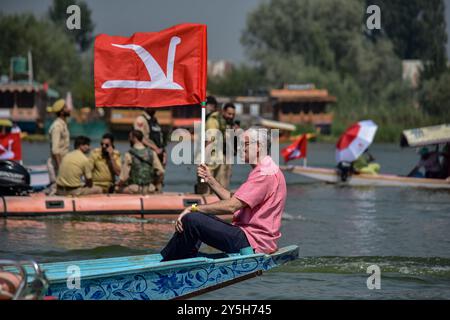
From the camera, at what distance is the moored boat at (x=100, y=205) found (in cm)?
1642

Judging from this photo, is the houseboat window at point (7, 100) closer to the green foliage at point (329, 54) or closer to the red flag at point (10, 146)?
the green foliage at point (329, 54)

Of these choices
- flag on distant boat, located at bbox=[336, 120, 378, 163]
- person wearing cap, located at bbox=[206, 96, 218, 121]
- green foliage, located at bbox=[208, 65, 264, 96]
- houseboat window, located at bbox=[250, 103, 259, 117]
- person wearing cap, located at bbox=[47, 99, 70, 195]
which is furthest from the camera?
green foliage, located at bbox=[208, 65, 264, 96]

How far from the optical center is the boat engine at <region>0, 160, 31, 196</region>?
1692 cm

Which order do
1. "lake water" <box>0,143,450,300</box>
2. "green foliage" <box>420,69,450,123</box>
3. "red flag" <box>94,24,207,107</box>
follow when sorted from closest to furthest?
"lake water" <box>0,143,450,300</box>, "red flag" <box>94,24,207,107</box>, "green foliage" <box>420,69,450,123</box>

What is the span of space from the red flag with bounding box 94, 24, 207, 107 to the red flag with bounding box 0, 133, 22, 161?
915cm

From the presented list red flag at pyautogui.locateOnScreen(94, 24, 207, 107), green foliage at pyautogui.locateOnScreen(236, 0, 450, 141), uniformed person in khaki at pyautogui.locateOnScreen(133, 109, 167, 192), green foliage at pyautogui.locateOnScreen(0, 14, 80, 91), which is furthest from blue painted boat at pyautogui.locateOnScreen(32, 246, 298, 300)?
green foliage at pyautogui.locateOnScreen(0, 14, 80, 91)

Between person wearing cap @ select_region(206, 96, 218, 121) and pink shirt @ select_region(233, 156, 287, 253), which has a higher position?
person wearing cap @ select_region(206, 96, 218, 121)

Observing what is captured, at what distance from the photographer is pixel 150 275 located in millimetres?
9742

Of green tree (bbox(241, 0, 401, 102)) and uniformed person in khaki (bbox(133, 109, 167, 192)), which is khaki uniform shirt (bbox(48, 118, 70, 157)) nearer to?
A: uniformed person in khaki (bbox(133, 109, 167, 192))

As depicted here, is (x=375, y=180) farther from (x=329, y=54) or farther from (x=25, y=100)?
(x=329, y=54)

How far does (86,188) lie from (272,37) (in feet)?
205

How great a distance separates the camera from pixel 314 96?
70125 mm

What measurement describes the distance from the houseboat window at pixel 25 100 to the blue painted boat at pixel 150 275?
54.0 metres
